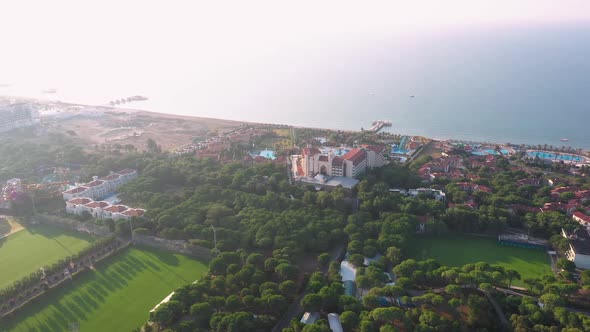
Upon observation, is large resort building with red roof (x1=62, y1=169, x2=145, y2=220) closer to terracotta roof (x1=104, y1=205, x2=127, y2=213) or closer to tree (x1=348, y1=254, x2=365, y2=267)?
terracotta roof (x1=104, y1=205, x2=127, y2=213)

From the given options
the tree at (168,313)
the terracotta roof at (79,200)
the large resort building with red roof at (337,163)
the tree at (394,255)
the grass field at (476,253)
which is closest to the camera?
the tree at (168,313)

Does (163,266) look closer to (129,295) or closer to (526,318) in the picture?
(129,295)

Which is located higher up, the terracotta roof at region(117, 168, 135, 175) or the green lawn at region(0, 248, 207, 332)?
the terracotta roof at region(117, 168, 135, 175)

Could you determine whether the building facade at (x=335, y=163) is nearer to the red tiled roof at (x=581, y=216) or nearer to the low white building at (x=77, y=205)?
the red tiled roof at (x=581, y=216)

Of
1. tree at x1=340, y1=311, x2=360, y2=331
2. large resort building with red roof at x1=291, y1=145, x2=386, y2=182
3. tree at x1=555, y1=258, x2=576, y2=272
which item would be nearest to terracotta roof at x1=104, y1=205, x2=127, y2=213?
large resort building with red roof at x1=291, y1=145, x2=386, y2=182

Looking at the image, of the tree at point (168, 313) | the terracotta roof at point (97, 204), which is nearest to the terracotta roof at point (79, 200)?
the terracotta roof at point (97, 204)

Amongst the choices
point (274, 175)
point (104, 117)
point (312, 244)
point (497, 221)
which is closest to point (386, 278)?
point (312, 244)

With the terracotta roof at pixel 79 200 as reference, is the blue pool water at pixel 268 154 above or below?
above
